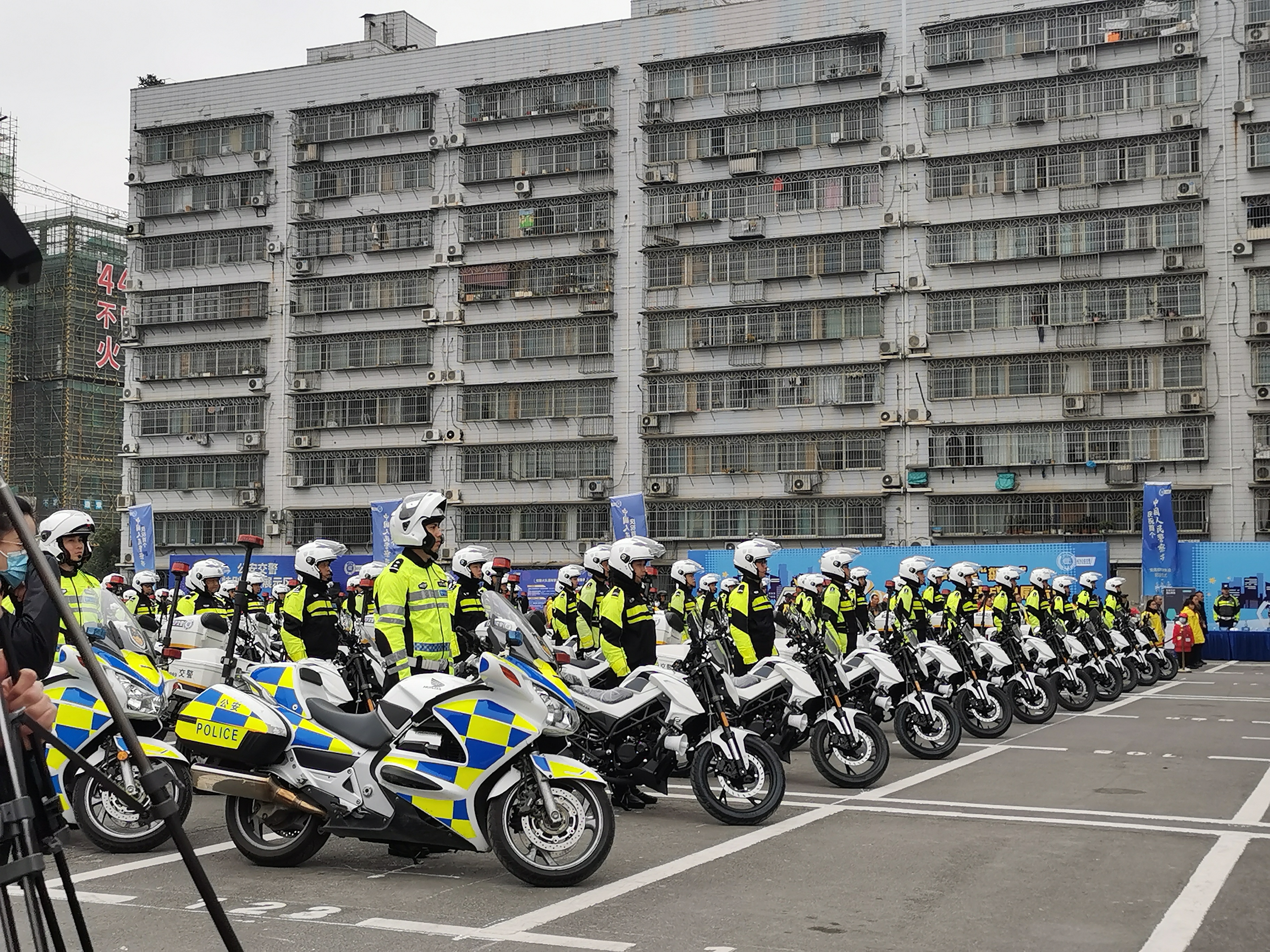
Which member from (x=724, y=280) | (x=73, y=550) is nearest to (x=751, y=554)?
(x=73, y=550)

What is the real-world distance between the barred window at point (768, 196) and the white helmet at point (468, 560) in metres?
39.7

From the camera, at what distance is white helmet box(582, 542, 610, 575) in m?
13.7

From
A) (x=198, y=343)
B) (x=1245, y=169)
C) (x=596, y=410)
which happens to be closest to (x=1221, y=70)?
(x=1245, y=169)

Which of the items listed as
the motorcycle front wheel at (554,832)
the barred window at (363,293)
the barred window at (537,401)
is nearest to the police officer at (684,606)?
the motorcycle front wheel at (554,832)

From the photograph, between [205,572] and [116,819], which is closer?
[116,819]

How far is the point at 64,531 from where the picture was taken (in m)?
9.56

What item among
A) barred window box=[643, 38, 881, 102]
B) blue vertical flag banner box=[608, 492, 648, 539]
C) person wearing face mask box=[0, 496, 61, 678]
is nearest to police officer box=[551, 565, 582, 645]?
person wearing face mask box=[0, 496, 61, 678]

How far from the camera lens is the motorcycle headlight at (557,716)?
7.98 m

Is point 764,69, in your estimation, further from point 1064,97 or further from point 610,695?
point 610,695

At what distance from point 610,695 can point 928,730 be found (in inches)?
200

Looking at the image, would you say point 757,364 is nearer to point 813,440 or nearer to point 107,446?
point 813,440

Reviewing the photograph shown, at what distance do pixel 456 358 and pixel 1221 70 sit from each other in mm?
29262

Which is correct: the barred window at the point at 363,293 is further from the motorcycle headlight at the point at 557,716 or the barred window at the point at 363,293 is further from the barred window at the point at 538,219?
the motorcycle headlight at the point at 557,716

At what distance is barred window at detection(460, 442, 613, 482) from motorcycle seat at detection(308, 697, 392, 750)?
148ft
